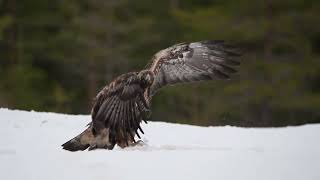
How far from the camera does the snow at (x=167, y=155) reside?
4617mm

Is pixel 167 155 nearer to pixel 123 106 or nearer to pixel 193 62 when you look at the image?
pixel 123 106

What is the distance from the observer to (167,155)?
502cm

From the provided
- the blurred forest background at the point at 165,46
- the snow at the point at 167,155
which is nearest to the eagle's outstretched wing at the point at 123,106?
the snow at the point at 167,155

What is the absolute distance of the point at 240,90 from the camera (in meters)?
12.4

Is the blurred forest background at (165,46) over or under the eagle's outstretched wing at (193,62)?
under

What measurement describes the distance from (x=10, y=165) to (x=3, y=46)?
10.9 meters

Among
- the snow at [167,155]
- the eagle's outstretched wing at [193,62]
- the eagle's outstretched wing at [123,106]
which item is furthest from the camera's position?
the eagle's outstretched wing at [193,62]

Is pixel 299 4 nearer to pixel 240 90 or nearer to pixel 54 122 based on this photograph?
pixel 240 90

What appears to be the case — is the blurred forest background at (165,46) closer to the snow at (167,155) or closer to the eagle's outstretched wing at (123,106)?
the snow at (167,155)

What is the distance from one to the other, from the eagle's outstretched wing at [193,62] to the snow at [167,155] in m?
0.56

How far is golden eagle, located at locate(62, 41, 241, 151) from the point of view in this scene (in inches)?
189

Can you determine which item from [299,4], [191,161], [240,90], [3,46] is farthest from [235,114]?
[191,161]

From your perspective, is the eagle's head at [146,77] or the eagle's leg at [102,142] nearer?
the eagle's head at [146,77]

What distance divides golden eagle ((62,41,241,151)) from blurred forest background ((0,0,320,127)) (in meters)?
5.84
